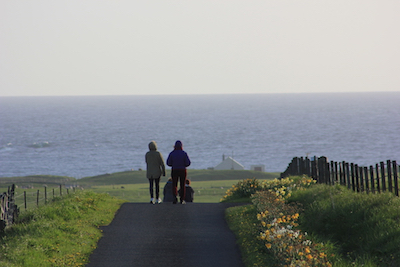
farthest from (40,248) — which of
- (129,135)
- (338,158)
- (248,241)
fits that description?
(129,135)

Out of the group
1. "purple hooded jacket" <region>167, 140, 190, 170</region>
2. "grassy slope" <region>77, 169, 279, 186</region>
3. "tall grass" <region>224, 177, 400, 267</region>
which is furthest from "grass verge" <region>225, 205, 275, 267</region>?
"grassy slope" <region>77, 169, 279, 186</region>

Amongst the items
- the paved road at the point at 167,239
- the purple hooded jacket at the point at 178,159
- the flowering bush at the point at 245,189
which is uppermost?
the purple hooded jacket at the point at 178,159

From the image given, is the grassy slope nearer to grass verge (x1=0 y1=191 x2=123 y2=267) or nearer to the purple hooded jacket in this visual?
the purple hooded jacket

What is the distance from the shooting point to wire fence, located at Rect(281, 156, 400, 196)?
44.2 ft

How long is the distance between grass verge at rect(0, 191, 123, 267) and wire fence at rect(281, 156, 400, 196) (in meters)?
6.57

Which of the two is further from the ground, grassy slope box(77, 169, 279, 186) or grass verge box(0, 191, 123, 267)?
grass verge box(0, 191, 123, 267)

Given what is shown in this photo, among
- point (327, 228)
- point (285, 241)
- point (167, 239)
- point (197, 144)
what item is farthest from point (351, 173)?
point (197, 144)

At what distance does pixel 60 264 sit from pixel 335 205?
6253 mm

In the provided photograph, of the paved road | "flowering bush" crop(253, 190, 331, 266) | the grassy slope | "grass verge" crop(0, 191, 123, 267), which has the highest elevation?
"flowering bush" crop(253, 190, 331, 266)

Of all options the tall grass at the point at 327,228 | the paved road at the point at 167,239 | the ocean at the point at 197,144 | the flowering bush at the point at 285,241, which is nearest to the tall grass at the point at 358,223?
the tall grass at the point at 327,228

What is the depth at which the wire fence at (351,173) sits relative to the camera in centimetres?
1348

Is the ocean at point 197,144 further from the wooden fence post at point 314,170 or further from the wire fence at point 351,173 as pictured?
the wooden fence post at point 314,170

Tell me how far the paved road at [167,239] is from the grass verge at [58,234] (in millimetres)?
317

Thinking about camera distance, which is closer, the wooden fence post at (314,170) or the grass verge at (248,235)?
the grass verge at (248,235)
